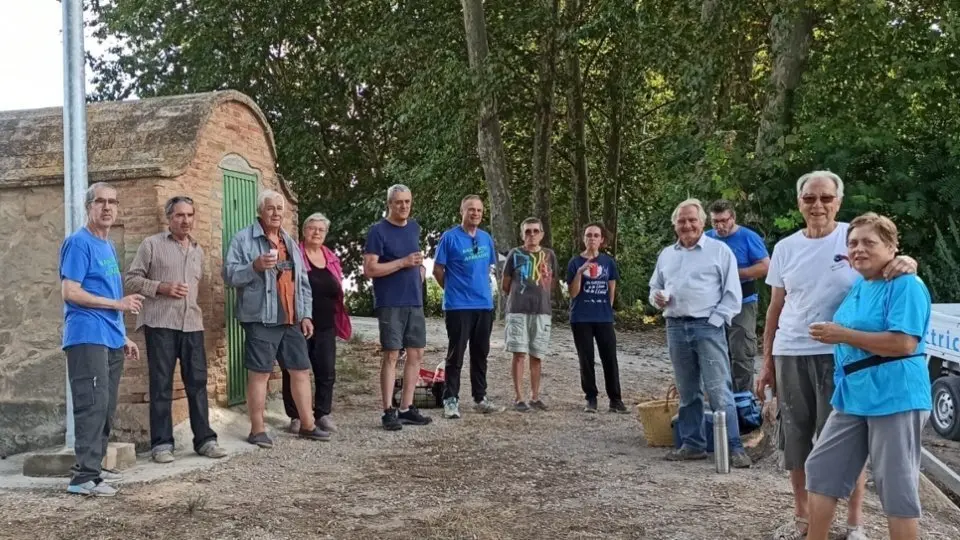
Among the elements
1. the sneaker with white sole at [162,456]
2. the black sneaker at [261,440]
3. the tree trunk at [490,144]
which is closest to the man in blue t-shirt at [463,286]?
the black sneaker at [261,440]

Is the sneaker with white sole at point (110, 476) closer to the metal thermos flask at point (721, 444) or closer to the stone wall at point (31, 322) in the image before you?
the stone wall at point (31, 322)

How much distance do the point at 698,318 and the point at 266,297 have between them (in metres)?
3.31

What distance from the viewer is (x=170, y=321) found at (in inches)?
266

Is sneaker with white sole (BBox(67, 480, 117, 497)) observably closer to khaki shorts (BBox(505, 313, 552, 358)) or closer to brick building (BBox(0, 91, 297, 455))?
brick building (BBox(0, 91, 297, 455))

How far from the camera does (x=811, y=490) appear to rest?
13.4 ft

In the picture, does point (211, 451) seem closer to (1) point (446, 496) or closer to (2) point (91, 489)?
(2) point (91, 489)

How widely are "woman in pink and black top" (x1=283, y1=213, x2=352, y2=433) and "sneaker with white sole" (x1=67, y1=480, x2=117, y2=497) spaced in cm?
222

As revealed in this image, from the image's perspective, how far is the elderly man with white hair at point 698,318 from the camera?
254 inches

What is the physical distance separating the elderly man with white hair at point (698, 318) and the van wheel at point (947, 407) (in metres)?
3.03

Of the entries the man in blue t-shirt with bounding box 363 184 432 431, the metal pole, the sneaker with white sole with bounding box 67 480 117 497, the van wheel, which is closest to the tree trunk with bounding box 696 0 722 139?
the van wheel

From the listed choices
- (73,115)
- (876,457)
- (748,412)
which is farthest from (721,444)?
(73,115)

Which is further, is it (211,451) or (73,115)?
(211,451)

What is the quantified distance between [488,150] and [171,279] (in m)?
10.6

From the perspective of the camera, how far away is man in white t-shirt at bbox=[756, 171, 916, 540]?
457 centimetres
